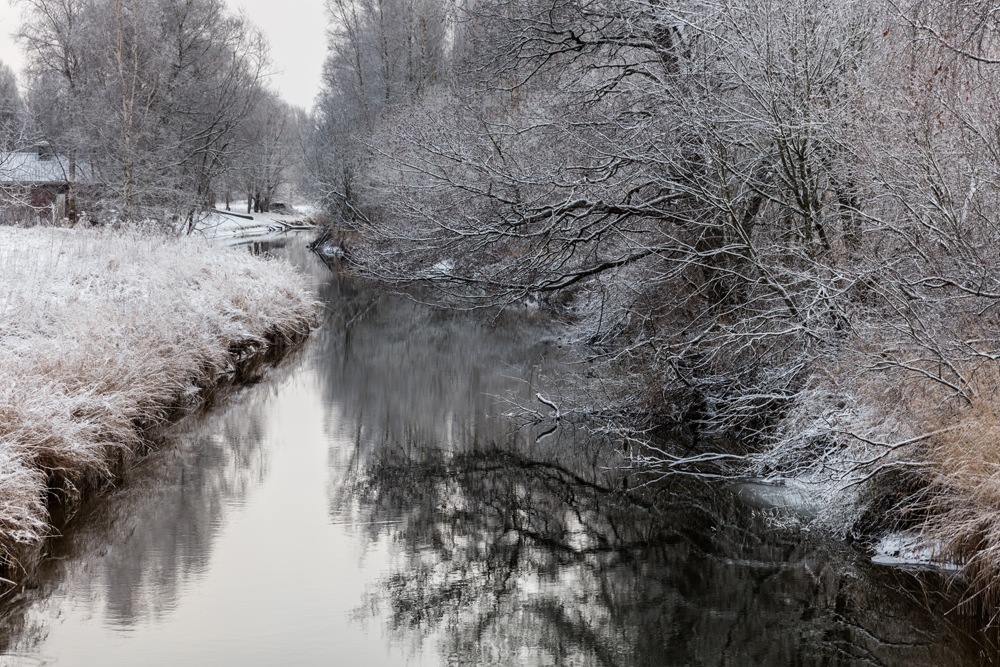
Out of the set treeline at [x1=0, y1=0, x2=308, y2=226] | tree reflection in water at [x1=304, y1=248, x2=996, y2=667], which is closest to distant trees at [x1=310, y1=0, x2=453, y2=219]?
treeline at [x1=0, y1=0, x2=308, y2=226]

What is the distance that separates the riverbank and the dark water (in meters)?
0.50

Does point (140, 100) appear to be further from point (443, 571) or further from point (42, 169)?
point (443, 571)

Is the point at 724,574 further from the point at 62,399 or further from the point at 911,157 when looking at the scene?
the point at 62,399

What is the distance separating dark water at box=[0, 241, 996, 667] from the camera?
227 inches

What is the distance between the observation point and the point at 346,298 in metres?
26.8

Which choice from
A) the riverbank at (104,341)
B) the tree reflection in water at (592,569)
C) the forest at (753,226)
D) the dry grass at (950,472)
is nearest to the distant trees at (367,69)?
the riverbank at (104,341)

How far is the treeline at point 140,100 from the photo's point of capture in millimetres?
22641

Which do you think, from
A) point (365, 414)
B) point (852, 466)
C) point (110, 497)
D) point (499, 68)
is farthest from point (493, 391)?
point (852, 466)

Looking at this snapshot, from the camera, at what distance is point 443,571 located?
710cm

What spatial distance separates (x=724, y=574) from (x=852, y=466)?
4.20 feet

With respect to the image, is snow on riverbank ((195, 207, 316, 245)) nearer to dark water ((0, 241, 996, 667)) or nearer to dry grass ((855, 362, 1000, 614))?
dark water ((0, 241, 996, 667))

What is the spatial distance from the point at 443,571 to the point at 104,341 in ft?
18.2

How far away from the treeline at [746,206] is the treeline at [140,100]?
1272 centimetres

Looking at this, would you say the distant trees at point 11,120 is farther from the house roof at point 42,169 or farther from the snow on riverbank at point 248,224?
the snow on riverbank at point 248,224
